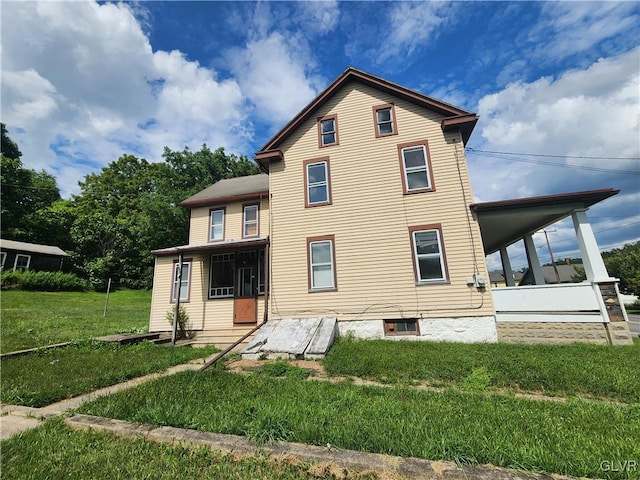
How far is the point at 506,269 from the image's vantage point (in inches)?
576

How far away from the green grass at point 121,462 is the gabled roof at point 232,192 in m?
10.8

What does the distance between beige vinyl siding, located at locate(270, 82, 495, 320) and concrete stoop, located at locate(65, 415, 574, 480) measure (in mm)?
7092

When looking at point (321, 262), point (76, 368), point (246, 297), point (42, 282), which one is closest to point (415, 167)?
point (321, 262)

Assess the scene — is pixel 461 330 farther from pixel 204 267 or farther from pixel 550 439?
pixel 204 267

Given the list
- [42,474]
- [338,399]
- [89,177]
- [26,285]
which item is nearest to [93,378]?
[42,474]

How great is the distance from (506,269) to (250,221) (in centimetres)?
1334

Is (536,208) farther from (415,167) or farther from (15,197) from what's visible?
(15,197)

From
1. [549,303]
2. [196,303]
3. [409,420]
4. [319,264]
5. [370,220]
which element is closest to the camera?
[409,420]

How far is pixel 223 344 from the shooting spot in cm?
961

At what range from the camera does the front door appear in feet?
37.6

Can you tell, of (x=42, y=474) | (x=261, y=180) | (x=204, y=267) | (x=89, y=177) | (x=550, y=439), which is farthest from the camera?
(x=89, y=177)

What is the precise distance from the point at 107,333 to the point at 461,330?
12778 mm

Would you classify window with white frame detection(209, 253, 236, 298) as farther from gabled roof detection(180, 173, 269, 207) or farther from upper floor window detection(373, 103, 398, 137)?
Answer: upper floor window detection(373, 103, 398, 137)

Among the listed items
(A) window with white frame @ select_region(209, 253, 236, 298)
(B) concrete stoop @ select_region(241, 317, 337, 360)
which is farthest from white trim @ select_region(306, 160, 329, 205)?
(B) concrete stoop @ select_region(241, 317, 337, 360)
